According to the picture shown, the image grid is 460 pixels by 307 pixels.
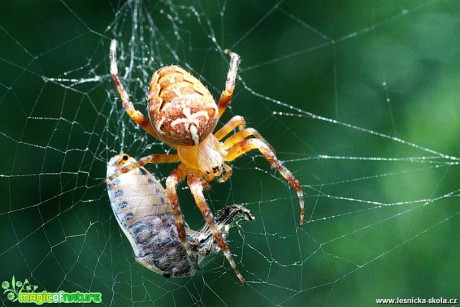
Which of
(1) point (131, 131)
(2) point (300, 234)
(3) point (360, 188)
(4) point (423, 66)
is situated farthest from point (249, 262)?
(4) point (423, 66)

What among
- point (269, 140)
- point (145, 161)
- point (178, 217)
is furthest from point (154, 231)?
point (269, 140)

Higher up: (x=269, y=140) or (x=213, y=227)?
(x=213, y=227)

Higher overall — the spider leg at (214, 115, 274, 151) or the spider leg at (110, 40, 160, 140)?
the spider leg at (110, 40, 160, 140)

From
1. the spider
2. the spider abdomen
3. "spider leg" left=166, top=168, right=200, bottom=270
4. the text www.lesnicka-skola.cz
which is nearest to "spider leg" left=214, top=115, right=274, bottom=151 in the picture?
the spider

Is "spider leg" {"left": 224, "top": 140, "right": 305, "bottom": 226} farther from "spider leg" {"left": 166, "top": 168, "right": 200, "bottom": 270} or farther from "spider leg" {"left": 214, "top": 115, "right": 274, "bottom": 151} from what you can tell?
"spider leg" {"left": 166, "top": 168, "right": 200, "bottom": 270}

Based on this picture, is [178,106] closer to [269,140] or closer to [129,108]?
[129,108]

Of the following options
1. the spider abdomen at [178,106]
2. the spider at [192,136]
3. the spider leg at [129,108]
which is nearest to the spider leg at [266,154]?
the spider at [192,136]
